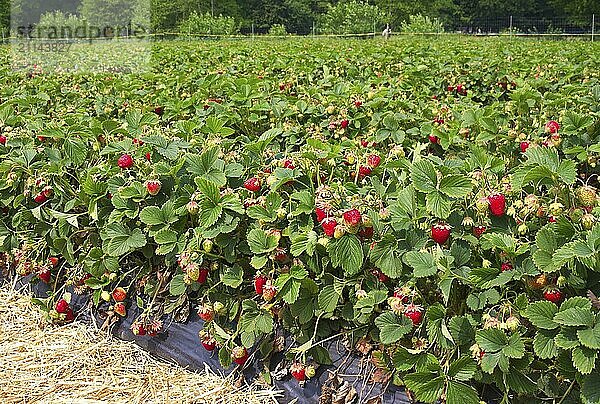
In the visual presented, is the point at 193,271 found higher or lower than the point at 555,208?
lower

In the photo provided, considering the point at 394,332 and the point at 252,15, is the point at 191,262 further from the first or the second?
the point at 252,15

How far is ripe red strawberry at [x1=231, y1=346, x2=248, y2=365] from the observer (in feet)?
7.83

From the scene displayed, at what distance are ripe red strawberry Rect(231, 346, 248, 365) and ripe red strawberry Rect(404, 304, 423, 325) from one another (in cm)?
70

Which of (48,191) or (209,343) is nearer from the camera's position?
(209,343)

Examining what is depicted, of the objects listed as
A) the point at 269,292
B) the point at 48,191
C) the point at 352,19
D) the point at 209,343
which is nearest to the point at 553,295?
the point at 269,292

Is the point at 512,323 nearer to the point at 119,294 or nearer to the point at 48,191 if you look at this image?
the point at 119,294

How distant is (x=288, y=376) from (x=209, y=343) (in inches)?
12.3

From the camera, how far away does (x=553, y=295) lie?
1804 millimetres

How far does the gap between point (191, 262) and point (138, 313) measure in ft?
2.13

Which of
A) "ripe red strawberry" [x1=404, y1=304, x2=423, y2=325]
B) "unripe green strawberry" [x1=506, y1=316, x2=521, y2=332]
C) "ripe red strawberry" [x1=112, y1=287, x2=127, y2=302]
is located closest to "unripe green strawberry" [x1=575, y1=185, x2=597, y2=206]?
"unripe green strawberry" [x1=506, y1=316, x2=521, y2=332]

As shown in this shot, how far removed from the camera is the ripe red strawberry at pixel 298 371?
2.27 meters

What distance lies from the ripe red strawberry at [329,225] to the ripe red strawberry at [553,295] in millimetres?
620

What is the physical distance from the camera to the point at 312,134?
3.36 meters

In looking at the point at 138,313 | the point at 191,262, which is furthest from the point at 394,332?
the point at 138,313
